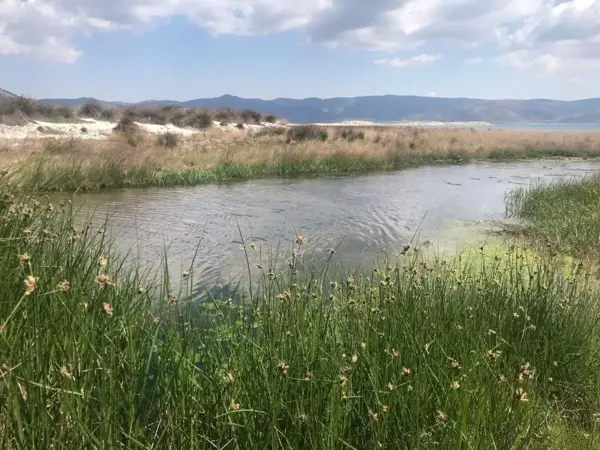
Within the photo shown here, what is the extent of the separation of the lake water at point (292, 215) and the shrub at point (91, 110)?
74.0 ft


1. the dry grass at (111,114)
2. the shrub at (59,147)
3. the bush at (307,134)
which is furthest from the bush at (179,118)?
the shrub at (59,147)

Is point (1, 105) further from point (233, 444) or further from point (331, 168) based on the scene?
point (233, 444)

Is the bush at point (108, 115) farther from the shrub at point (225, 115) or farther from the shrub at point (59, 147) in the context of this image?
the shrub at point (59, 147)

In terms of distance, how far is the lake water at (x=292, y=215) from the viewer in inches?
359

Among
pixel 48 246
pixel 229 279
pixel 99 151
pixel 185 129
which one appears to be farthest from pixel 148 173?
pixel 185 129

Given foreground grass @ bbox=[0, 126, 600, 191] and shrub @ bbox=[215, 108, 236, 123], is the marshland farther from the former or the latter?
shrub @ bbox=[215, 108, 236, 123]

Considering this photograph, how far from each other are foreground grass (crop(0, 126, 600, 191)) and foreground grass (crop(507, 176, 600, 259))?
9.00m

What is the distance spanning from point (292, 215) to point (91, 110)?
2982 centimetres

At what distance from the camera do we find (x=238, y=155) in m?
22.0

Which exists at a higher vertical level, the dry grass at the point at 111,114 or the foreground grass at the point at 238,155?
the dry grass at the point at 111,114

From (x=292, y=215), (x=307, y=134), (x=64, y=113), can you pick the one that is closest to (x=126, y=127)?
(x=64, y=113)

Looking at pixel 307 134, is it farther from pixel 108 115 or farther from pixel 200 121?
pixel 108 115

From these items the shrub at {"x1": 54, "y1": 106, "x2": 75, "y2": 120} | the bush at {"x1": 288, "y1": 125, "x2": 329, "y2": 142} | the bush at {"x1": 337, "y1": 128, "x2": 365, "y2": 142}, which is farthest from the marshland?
the shrub at {"x1": 54, "y1": 106, "x2": 75, "y2": 120}

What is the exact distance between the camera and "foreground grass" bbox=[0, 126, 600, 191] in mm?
16156
